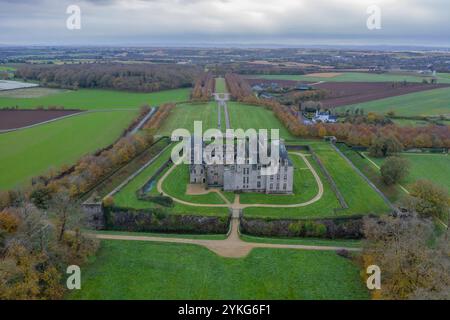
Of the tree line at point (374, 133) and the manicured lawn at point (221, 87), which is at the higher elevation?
the manicured lawn at point (221, 87)

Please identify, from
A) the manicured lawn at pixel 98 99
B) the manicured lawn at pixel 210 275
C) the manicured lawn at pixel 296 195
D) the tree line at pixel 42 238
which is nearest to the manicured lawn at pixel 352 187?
the manicured lawn at pixel 296 195

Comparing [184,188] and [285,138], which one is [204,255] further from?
[285,138]

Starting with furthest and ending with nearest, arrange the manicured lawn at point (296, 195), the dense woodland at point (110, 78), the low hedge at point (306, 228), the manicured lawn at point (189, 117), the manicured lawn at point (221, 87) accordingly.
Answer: the manicured lawn at point (221, 87) → the dense woodland at point (110, 78) → the manicured lawn at point (189, 117) → the manicured lawn at point (296, 195) → the low hedge at point (306, 228)

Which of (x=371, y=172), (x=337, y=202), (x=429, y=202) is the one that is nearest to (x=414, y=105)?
(x=371, y=172)

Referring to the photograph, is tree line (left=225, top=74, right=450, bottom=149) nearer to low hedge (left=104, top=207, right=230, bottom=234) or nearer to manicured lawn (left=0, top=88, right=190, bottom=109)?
low hedge (left=104, top=207, right=230, bottom=234)

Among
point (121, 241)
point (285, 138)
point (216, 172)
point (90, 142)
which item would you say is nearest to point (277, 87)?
point (285, 138)

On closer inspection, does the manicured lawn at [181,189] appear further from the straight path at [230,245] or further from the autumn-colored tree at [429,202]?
the autumn-colored tree at [429,202]

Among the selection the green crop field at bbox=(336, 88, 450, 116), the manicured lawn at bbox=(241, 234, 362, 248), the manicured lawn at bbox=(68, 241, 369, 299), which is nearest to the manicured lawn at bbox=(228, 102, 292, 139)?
the green crop field at bbox=(336, 88, 450, 116)
